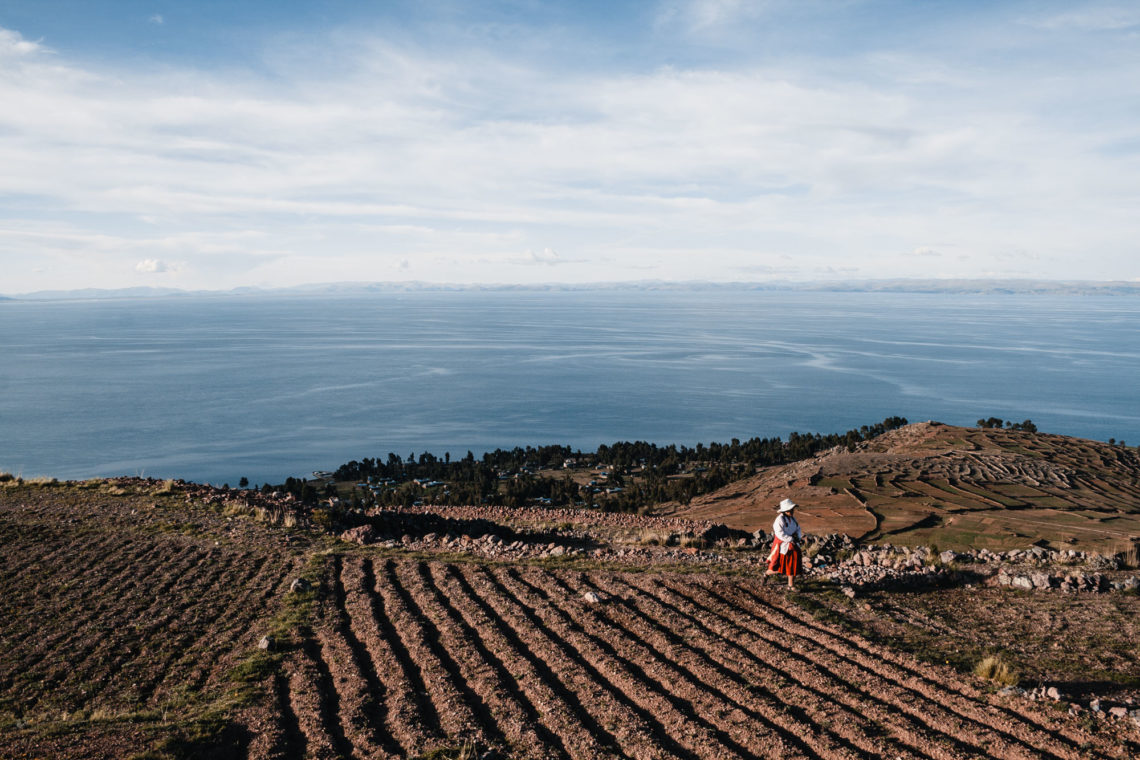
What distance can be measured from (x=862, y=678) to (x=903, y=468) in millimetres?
22894

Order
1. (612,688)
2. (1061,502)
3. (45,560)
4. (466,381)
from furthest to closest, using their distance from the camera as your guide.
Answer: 1. (466,381)
2. (1061,502)
3. (45,560)
4. (612,688)

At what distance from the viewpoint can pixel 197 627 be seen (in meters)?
10.0

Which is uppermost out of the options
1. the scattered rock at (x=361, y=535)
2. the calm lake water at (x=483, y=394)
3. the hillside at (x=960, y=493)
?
the scattered rock at (x=361, y=535)

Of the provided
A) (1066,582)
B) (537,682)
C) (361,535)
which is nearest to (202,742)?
(537,682)

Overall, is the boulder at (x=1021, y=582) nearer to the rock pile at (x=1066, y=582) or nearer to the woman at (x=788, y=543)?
the rock pile at (x=1066, y=582)

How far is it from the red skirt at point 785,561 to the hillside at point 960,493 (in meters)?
9.90

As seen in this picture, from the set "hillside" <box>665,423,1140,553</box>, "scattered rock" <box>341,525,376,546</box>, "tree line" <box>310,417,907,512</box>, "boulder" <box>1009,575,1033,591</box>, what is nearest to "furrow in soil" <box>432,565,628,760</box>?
"scattered rock" <box>341,525,376,546</box>

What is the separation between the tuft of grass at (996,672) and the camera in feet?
25.3

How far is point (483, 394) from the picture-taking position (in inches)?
3159

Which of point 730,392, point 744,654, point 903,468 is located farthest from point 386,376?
point 744,654

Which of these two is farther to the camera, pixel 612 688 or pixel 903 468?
pixel 903 468

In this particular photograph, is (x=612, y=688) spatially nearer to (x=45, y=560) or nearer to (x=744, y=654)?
(x=744, y=654)

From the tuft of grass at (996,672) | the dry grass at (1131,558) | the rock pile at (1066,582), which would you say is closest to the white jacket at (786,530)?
the tuft of grass at (996,672)

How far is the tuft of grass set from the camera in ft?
25.3
